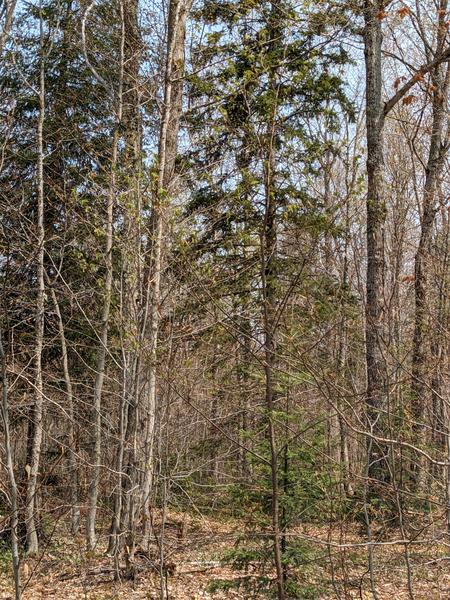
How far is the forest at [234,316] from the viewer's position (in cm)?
421

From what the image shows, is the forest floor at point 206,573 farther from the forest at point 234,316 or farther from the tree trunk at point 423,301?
the tree trunk at point 423,301

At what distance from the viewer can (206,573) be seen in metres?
7.58

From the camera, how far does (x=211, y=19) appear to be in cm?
970

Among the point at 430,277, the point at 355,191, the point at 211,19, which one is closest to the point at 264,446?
the point at 355,191

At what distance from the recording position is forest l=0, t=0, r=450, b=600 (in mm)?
4207

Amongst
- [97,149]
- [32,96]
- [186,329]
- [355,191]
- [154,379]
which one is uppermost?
[32,96]

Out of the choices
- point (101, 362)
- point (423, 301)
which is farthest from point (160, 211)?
point (101, 362)

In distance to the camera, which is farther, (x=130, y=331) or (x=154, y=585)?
(x=154, y=585)

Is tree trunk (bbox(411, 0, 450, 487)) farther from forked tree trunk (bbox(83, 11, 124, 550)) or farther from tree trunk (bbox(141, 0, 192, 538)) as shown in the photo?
forked tree trunk (bbox(83, 11, 124, 550))

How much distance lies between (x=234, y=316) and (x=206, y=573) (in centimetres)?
394

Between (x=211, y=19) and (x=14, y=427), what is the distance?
26.0 feet

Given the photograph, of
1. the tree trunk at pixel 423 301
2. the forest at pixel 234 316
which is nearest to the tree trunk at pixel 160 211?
the forest at pixel 234 316

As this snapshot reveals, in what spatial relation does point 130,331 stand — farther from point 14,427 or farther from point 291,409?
point 14,427

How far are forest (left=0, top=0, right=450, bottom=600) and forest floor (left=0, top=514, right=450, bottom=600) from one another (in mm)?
48
